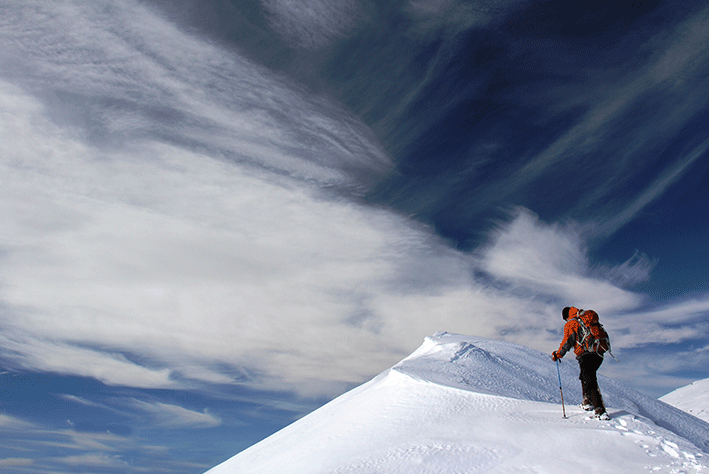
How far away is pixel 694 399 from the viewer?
3014 cm

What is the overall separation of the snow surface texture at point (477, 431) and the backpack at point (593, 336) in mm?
1394

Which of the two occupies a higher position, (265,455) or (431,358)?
(431,358)

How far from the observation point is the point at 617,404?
42.0 ft

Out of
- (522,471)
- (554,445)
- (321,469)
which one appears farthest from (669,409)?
(321,469)

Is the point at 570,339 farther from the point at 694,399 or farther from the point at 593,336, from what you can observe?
the point at 694,399

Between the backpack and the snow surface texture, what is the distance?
4.57 feet

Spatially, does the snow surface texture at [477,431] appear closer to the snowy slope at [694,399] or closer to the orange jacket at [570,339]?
the orange jacket at [570,339]

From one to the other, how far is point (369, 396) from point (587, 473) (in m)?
6.60

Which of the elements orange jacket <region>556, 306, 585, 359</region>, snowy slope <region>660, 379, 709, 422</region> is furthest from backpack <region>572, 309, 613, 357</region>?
snowy slope <region>660, 379, 709, 422</region>

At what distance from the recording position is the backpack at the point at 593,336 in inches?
355

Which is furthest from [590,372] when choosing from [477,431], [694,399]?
[694,399]

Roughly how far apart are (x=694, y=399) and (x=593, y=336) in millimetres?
30496

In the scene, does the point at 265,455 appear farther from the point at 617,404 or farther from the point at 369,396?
the point at 617,404

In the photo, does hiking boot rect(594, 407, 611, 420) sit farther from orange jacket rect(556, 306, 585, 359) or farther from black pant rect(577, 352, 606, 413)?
orange jacket rect(556, 306, 585, 359)
